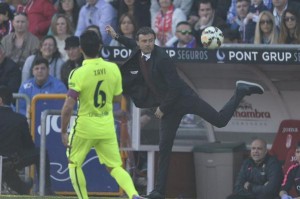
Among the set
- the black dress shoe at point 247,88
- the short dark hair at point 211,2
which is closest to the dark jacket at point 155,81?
the black dress shoe at point 247,88

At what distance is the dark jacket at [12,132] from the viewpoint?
50.8ft

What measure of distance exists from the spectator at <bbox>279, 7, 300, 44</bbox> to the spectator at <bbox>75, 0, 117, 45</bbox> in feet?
11.2

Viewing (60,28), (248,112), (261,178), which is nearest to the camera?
(261,178)

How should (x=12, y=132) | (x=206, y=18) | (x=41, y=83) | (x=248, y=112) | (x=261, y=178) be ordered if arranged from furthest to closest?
(x=206, y=18)
(x=41, y=83)
(x=248, y=112)
(x=12, y=132)
(x=261, y=178)

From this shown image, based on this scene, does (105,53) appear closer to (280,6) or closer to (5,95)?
(5,95)

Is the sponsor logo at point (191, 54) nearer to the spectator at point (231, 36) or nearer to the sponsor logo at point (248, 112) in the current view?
the sponsor logo at point (248, 112)

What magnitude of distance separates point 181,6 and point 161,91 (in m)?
4.97

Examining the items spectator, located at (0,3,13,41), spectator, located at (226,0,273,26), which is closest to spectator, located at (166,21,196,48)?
spectator, located at (226,0,273,26)

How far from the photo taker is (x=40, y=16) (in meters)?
19.4

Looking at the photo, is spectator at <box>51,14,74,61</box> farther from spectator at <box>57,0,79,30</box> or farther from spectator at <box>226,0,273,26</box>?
spectator at <box>226,0,273,26</box>

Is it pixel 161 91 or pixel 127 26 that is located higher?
pixel 127 26

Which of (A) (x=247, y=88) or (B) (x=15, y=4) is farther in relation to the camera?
(B) (x=15, y=4)

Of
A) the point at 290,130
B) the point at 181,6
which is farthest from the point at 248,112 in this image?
the point at 181,6

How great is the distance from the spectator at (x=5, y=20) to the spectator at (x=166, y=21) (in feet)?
8.49
